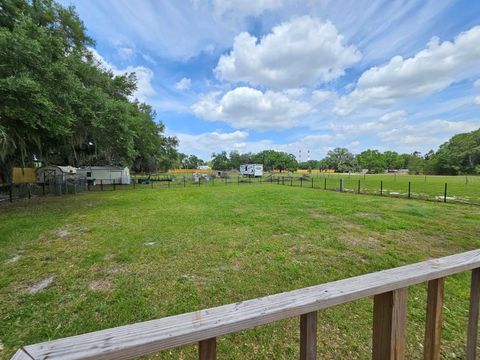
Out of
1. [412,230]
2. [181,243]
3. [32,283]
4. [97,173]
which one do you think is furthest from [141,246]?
[97,173]

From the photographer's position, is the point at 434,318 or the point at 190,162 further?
the point at 190,162

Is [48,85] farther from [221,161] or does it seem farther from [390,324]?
[221,161]

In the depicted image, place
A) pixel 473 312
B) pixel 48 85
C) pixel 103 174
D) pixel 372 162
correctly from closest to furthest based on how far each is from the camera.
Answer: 1. pixel 473 312
2. pixel 48 85
3. pixel 103 174
4. pixel 372 162

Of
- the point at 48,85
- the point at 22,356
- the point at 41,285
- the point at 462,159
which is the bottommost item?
the point at 41,285

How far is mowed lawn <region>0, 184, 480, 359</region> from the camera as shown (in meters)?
2.56

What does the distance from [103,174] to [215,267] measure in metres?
25.4

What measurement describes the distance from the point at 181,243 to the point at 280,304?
4.79 metres

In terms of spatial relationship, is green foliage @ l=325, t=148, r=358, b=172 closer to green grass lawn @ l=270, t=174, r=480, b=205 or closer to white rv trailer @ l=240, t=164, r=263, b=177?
white rv trailer @ l=240, t=164, r=263, b=177

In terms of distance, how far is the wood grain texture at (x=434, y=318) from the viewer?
3.94ft

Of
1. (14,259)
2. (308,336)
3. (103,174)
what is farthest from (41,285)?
(103,174)

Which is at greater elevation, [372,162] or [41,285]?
[372,162]

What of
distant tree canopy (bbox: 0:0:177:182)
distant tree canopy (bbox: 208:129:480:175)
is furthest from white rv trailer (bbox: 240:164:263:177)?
distant tree canopy (bbox: 208:129:480:175)

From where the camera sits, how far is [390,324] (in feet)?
3.49

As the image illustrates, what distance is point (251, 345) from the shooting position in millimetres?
2436
